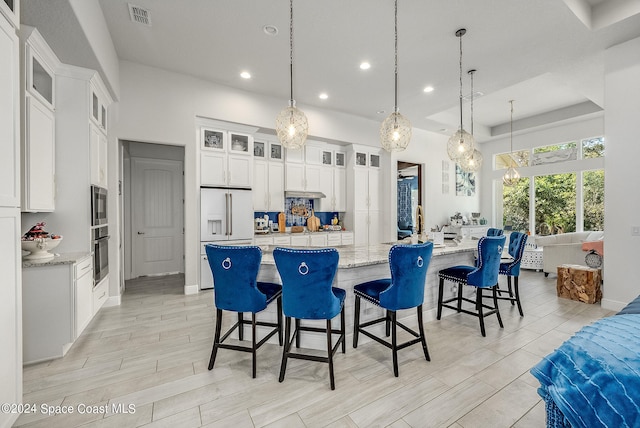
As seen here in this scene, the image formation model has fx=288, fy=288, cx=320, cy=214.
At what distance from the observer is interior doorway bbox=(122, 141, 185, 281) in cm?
550

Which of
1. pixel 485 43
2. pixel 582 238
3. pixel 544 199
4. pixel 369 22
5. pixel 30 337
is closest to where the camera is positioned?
pixel 30 337

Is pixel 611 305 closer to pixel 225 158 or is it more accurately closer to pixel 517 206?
pixel 517 206

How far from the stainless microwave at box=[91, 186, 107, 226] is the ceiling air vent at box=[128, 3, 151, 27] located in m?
1.94

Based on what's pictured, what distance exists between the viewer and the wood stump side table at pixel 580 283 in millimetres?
3963

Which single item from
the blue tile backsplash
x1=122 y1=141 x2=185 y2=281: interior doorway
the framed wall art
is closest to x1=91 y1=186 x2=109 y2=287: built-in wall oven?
x1=122 y1=141 x2=185 y2=281: interior doorway

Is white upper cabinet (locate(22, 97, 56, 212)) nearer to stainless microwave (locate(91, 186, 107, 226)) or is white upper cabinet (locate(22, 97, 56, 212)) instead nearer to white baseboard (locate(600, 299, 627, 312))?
stainless microwave (locate(91, 186, 107, 226))

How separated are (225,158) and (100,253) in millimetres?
2244

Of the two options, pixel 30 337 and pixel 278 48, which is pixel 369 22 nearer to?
pixel 278 48

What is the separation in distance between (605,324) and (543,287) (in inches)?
166

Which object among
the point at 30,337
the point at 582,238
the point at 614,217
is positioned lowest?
the point at 30,337

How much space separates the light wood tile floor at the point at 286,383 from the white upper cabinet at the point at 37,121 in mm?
1506

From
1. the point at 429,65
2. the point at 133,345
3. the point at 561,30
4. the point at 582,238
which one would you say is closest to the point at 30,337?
the point at 133,345

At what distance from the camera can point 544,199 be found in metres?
7.54

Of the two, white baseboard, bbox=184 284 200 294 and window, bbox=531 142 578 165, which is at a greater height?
window, bbox=531 142 578 165
